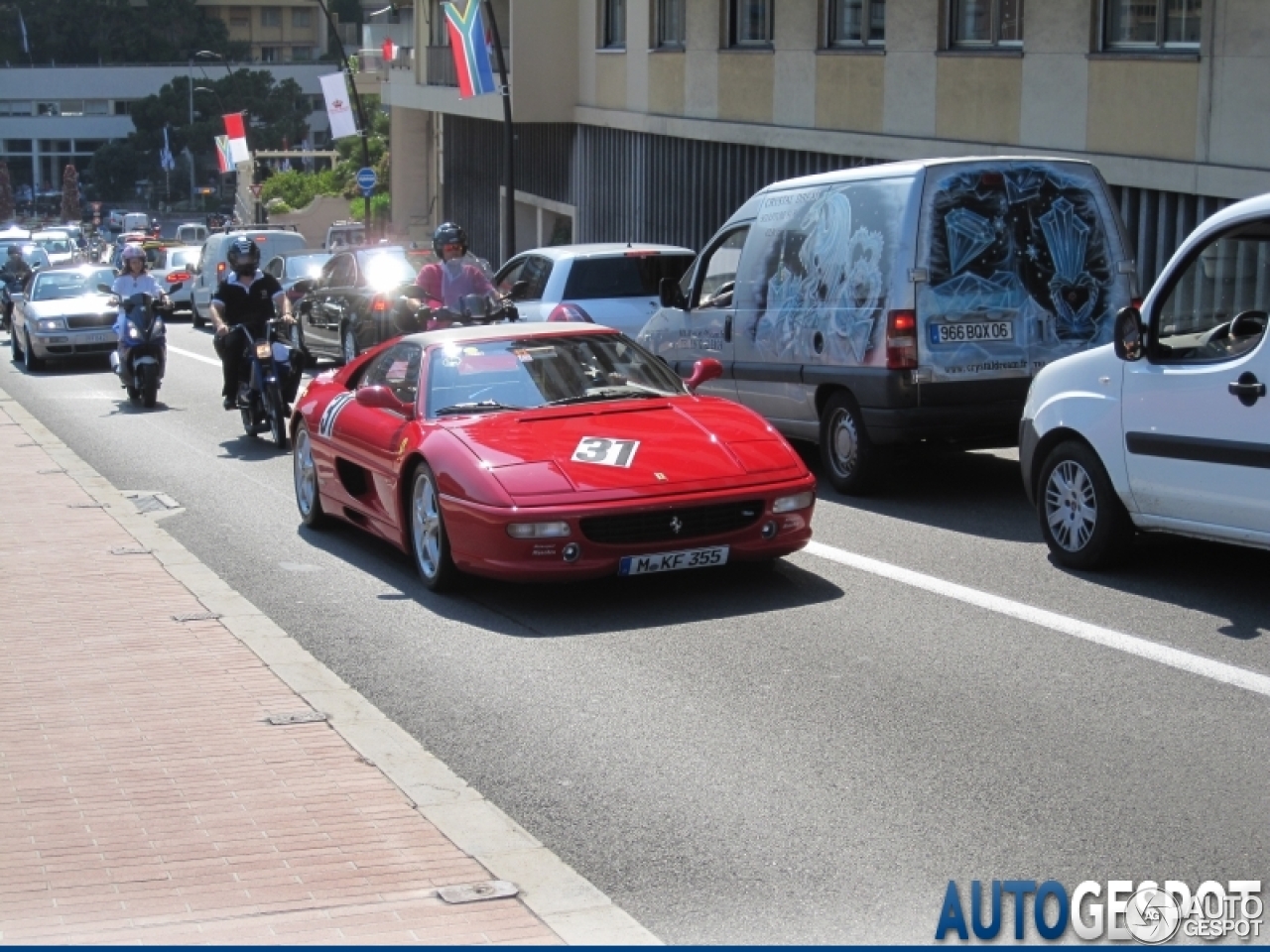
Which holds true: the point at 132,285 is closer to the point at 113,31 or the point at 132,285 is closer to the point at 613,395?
the point at 613,395

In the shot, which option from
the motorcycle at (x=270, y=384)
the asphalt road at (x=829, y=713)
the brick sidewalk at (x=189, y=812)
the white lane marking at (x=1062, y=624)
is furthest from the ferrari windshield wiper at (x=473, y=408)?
the motorcycle at (x=270, y=384)

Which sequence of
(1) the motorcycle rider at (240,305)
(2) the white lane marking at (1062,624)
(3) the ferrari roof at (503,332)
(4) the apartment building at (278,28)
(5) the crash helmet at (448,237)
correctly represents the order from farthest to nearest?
(4) the apartment building at (278,28)
(1) the motorcycle rider at (240,305)
(5) the crash helmet at (448,237)
(3) the ferrari roof at (503,332)
(2) the white lane marking at (1062,624)

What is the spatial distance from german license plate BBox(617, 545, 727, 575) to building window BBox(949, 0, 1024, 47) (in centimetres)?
1344

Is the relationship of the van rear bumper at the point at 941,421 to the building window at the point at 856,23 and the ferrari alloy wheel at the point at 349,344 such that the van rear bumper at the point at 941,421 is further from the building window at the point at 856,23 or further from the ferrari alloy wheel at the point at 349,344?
the building window at the point at 856,23

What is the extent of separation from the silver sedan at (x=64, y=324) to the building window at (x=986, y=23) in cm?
1253

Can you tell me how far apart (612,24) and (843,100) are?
458 inches

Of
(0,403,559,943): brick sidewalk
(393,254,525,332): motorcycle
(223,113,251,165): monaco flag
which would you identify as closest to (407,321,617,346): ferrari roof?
(0,403,559,943): brick sidewalk

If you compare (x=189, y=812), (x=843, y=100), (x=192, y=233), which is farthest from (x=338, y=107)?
(x=189, y=812)

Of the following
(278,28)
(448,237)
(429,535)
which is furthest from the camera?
(278,28)

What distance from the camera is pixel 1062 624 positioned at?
29.6ft

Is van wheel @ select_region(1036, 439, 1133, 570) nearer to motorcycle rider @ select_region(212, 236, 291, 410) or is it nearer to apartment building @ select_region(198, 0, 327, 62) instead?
motorcycle rider @ select_region(212, 236, 291, 410)

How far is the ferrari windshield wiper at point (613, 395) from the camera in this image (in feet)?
34.7

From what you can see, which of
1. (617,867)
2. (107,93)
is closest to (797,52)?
(617,867)

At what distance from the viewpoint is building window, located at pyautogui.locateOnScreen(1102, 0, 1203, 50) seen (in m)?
18.5
